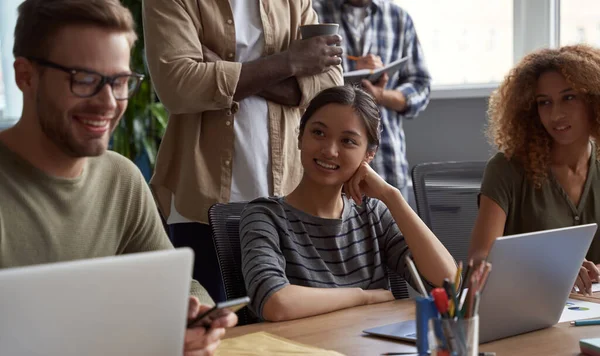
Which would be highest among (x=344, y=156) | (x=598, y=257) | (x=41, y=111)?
(x=41, y=111)

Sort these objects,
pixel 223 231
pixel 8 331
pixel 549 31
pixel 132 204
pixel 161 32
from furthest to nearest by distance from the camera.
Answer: pixel 549 31
pixel 161 32
pixel 223 231
pixel 132 204
pixel 8 331

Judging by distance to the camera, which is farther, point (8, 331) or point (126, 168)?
point (126, 168)

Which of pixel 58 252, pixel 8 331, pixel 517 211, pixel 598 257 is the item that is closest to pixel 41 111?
pixel 58 252

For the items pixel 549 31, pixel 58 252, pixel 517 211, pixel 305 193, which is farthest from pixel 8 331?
pixel 549 31

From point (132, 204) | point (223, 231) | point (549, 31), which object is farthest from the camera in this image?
point (549, 31)

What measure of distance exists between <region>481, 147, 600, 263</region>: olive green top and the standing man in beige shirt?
0.58 meters

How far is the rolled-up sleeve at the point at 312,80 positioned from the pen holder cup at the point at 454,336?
1267mm

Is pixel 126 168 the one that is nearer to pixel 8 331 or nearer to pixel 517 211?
pixel 8 331

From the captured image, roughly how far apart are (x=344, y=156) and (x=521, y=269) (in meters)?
0.73

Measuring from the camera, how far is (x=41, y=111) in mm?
1420

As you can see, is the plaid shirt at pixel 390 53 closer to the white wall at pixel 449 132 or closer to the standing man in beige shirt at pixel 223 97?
the white wall at pixel 449 132

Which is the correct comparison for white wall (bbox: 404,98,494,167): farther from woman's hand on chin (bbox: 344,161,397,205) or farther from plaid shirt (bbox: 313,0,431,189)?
woman's hand on chin (bbox: 344,161,397,205)

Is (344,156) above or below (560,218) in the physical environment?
above

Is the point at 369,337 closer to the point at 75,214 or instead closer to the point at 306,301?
the point at 306,301
